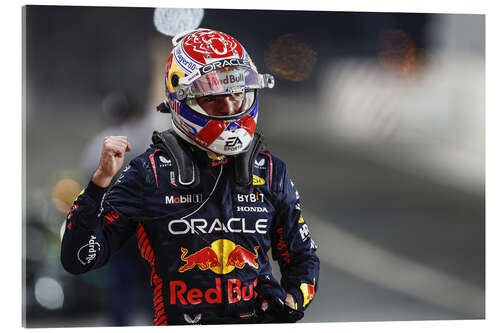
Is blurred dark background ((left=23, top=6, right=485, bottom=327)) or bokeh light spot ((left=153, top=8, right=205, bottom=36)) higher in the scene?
bokeh light spot ((left=153, top=8, right=205, bottom=36))

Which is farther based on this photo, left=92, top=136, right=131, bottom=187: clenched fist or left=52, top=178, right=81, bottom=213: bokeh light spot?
left=52, top=178, right=81, bottom=213: bokeh light spot

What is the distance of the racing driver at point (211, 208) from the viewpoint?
2.97 m

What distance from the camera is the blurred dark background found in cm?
385

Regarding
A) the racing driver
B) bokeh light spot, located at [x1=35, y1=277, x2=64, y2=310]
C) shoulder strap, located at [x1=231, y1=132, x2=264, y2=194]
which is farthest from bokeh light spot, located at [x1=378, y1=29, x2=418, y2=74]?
bokeh light spot, located at [x1=35, y1=277, x2=64, y2=310]

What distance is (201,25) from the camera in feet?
12.7

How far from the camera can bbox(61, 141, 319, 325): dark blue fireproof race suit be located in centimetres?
296

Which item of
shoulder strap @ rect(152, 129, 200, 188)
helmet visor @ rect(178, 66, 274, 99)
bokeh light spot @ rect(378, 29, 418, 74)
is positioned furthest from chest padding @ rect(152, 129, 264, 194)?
bokeh light spot @ rect(378, 29, 418, 74)

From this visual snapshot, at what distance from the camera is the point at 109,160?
281 cm

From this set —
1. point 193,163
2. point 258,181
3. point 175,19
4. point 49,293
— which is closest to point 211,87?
point 193,163

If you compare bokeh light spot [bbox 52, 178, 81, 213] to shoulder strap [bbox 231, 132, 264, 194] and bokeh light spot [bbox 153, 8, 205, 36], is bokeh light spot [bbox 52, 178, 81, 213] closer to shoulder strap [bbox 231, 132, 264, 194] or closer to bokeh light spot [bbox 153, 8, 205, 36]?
bokeh light spot [bbox 153, 8, 205, 36]

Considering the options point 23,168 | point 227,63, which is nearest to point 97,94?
point 23,168

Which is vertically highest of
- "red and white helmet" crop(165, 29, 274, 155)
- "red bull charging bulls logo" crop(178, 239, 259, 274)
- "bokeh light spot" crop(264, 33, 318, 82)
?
"bokeh light spot" crop(264, 33, 318, 82)

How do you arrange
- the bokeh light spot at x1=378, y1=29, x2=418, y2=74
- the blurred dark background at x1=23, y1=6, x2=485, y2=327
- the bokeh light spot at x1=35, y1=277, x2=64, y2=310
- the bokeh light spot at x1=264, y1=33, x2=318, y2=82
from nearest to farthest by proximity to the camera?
the bokeh light spot at x1=35, y1=277, x2=64, y2=310 → the blurred dark background at x1=23, y1=6, x2=485, y2=327 → the bokeh light spot at x1=264, y1=33, x2=318, y2=82 → the bokeh light spot at x1=378, y1=29, x2=418, y2=74

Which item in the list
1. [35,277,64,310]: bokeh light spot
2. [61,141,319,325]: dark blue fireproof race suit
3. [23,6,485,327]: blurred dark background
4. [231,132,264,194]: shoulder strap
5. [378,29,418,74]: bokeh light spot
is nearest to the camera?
[61,141,319,325]: dark blue fireproof race suit
